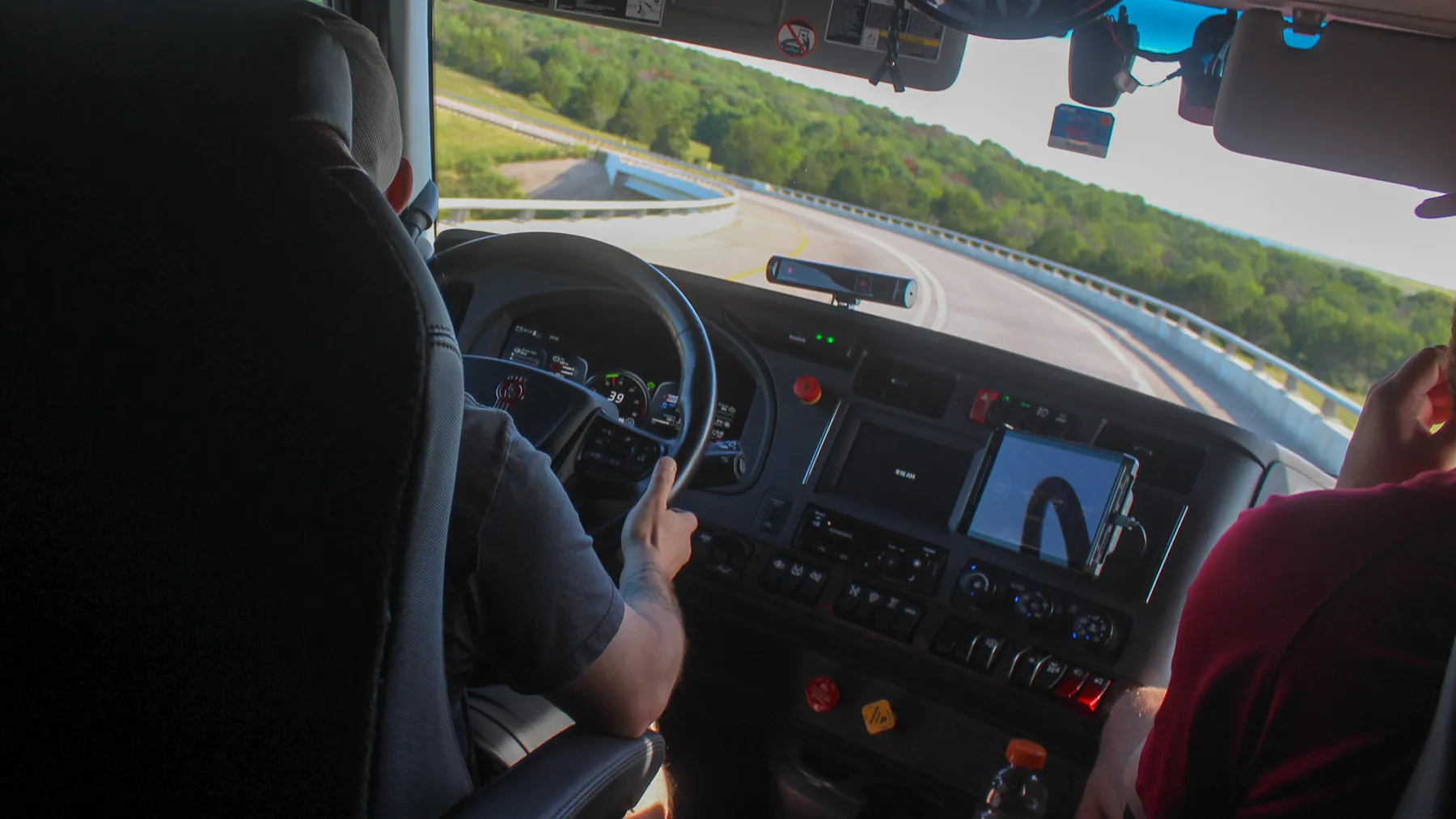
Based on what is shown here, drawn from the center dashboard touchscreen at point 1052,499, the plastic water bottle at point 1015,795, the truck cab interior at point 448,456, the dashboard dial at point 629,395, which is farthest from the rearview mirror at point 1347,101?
the plastic water bottle at point 1015,795

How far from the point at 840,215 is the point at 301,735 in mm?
2428

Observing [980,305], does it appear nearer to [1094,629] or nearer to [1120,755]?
[1094,629]

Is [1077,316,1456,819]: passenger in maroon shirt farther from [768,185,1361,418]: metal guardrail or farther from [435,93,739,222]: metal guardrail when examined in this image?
[435,93,739,222]: metal guardrail

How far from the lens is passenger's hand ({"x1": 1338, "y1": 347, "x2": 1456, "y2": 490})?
1.79m

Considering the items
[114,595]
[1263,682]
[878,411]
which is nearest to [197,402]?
[114,595]

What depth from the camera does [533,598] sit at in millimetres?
1329

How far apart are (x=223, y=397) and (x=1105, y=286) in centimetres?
222

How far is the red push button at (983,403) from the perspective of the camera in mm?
2709

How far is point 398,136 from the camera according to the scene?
1.38 metres

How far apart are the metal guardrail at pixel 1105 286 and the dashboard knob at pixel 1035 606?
757 mm

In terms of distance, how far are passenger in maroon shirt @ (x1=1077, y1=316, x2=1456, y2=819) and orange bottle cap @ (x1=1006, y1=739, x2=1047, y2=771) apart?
641 mm

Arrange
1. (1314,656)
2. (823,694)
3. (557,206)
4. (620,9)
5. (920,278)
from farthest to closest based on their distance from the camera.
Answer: (557,206) → (920,278) → (823,694) → (620,9) → (1314,656)

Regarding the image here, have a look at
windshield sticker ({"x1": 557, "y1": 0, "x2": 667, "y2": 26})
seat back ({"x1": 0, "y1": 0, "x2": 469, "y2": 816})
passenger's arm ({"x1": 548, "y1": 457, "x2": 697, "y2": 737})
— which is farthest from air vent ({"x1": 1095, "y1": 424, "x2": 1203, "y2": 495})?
seat back ({"x1": 0, "y1": 0, "x2": 469, "y2": 816})

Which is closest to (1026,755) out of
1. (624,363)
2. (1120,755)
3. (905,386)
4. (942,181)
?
(1120,755)
